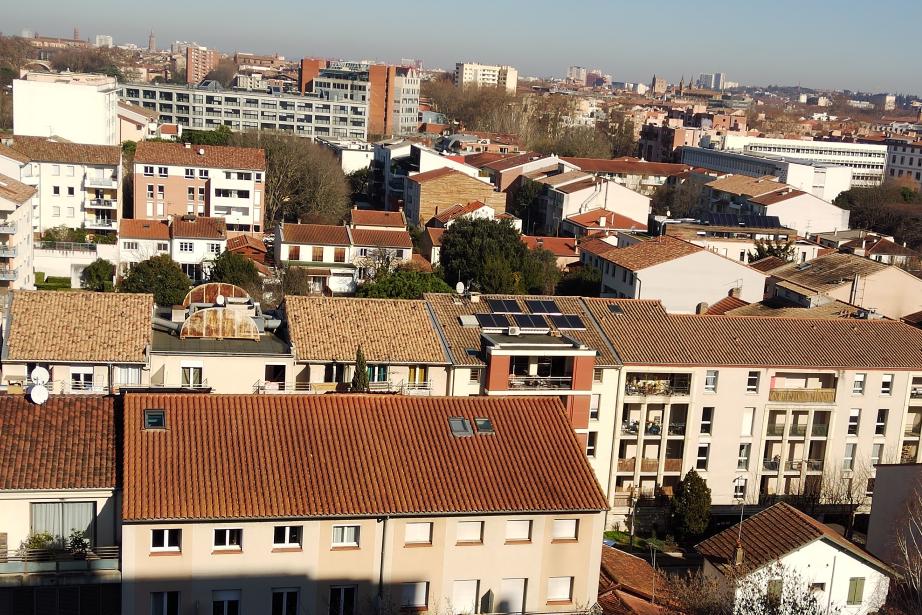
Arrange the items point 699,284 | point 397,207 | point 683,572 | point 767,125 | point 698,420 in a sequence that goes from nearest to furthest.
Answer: point 683,572 < point 698,420 < point 699,284 < point 397,207 < point 767,125

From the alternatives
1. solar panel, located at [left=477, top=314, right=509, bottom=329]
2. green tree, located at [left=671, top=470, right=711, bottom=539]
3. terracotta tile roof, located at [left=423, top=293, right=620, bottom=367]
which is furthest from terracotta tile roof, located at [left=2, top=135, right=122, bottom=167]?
green tree, located at [left=671, top=470, right=711, bottom=539]

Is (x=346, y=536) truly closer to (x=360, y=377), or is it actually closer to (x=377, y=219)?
(x=360, y=377)

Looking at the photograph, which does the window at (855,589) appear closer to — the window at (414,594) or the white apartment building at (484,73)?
the window at (414,594)

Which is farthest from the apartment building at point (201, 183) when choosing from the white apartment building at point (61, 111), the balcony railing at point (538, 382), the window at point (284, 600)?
the window at point (284, 600)

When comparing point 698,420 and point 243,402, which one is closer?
point 243,402

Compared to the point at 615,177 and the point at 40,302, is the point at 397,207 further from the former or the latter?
the point at 40,302

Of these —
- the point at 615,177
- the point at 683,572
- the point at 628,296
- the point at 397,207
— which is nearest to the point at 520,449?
the point at 683,572

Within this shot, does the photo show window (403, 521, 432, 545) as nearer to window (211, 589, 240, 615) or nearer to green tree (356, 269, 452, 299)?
window (211, 589, 240, 615)
